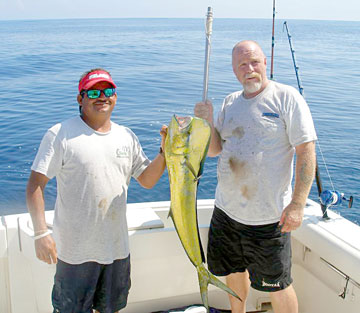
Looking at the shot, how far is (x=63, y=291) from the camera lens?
7.40 ft

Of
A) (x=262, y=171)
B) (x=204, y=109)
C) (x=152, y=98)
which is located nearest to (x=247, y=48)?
(x=204, y=109)

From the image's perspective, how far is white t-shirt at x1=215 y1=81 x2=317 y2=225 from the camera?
2406 mm

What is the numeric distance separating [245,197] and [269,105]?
0.57 m

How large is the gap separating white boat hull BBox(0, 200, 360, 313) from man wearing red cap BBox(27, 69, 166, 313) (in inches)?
16.6

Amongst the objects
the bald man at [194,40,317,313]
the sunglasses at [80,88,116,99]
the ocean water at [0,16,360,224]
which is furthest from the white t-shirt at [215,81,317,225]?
the ocean water at [0,16,360,224]

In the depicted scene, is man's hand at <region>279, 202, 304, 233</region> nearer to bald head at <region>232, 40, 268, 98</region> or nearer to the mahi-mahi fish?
the mahi-mahi fish

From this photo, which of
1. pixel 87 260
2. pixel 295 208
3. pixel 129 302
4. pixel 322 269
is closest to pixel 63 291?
pixel 87 260

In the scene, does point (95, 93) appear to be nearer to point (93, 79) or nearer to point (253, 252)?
point (93, 79)

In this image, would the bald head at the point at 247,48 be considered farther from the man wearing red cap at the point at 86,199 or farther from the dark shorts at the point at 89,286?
the dark shorts at the point at 89,286

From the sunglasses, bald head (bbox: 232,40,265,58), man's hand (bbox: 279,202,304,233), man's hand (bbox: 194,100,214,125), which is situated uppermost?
bald head (bbox: 232,40,265,58)

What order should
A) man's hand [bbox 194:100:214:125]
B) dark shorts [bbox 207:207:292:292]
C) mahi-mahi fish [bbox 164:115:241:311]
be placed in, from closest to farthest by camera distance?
mahi-mahi fish [bbox 164:115:241:311] < man's hand [bbox 194:100:214:125] < dark shorts [bbox 207:207:292:292]

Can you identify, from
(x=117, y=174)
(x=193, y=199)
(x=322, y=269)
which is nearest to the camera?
(x=193, y=199)

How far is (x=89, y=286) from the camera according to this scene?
2.28 metres

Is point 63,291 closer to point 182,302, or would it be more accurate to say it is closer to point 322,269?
point 182,302
